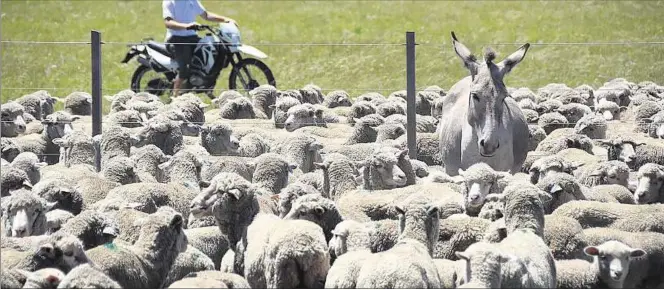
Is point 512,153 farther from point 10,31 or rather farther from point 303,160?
point 10,31

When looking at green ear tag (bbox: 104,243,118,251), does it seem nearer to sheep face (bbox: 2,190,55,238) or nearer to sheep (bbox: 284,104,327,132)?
sheep face (bbox: 2,190,55,238)

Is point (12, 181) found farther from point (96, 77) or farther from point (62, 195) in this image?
point (96, 77)

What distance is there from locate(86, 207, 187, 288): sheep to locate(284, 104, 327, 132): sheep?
701cm

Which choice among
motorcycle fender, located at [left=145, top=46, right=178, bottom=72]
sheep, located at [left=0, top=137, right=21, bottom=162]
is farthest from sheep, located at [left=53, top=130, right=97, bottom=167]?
motorcycle fender, located at [left=145, top=46, right=178, bottom=72]

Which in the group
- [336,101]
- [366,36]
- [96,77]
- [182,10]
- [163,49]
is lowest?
[336,101]

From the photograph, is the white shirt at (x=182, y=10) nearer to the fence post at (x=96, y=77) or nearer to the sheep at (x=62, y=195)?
the fence post at (x=96, y=77)

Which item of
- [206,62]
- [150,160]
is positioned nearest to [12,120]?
[150,160]

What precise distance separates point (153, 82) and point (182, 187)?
10.4 metres

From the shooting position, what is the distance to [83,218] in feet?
30.8

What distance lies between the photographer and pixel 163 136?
564 inches

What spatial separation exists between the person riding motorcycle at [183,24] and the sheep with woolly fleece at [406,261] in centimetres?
1161

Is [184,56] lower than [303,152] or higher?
higher

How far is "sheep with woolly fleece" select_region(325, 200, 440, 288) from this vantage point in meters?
8.00

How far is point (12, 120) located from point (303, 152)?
4.04 m
